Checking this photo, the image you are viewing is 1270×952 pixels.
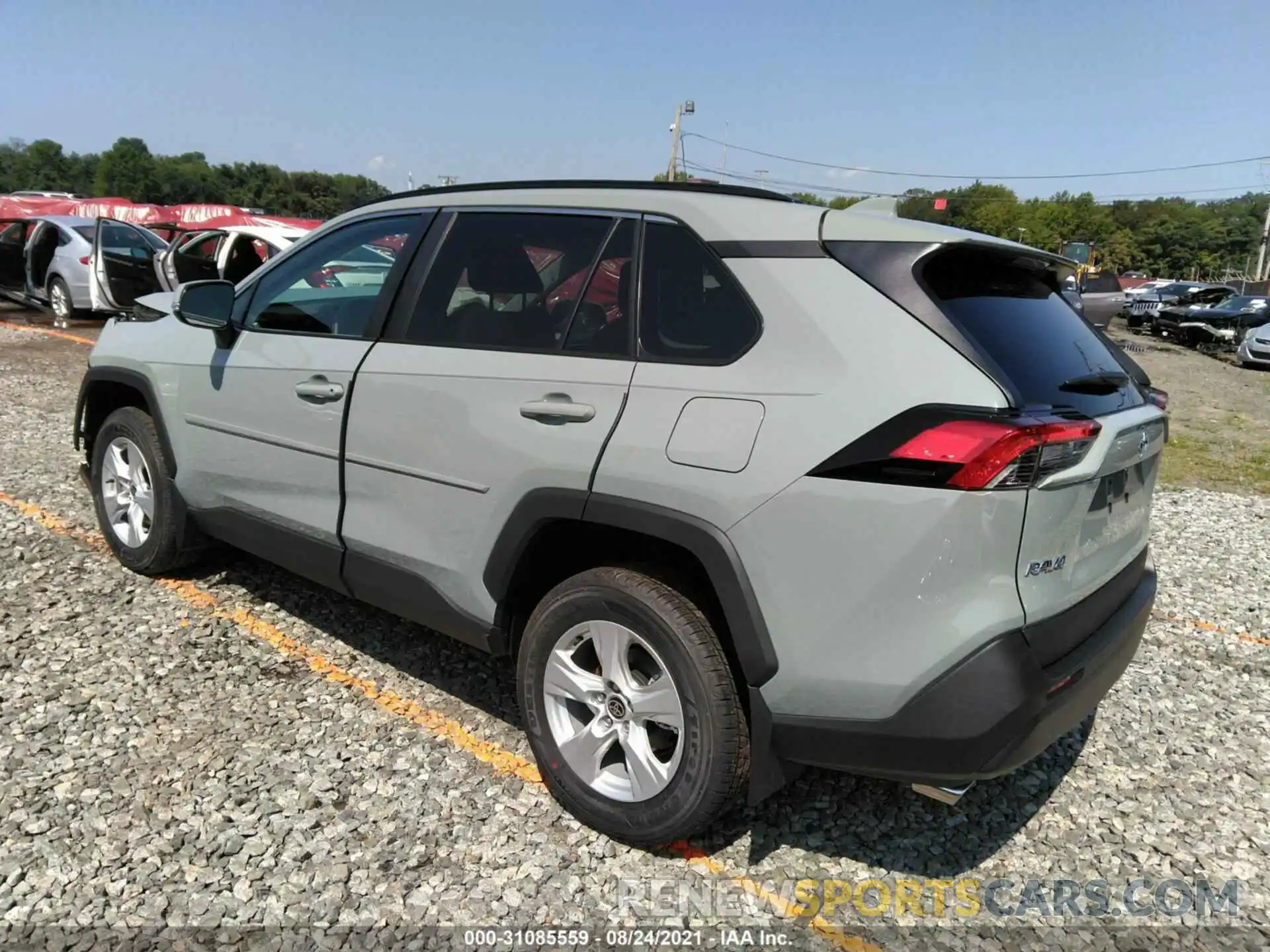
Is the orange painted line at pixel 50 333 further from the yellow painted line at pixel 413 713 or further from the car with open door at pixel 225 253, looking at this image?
the yellow painted line at pixel 413 713

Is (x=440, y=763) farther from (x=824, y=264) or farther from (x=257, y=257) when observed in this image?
(x=257, y=257)

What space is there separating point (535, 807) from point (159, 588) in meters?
2.45

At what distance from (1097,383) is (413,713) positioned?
256cm

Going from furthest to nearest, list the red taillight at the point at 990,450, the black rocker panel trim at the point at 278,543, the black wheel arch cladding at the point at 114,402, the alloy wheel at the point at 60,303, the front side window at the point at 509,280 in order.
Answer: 1. the alloy wheel at the point at 60,303
2. the black wheel arch cladding at the point at 114,402
3. the black rocker panel trim at the point at 278,543
4. the front side window at the point at 509,280
5. the red taillight at the point at 990,450

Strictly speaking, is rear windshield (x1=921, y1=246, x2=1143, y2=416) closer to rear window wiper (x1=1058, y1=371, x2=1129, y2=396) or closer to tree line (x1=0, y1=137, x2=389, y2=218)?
rear window wiper (x1=1058, y1=371, x2=1129, y2=396)

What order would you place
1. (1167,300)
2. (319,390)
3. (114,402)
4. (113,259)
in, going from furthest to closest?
1. (1167,300)
2. (113,259)
3. (114,402)
4. (319,390)

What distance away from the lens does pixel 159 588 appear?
419 centimetres

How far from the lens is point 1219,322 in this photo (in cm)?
2280

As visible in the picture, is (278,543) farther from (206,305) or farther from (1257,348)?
(1257,348)

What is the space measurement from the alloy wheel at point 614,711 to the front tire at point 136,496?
232 centimetres

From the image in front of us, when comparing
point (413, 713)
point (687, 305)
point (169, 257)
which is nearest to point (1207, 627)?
point (687, 305)

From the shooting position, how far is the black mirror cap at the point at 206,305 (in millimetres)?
3584

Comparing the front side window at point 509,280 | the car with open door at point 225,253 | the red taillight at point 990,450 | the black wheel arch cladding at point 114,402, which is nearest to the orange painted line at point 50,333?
the car with open door at point 225,253

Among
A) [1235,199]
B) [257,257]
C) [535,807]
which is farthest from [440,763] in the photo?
[1235,199]
